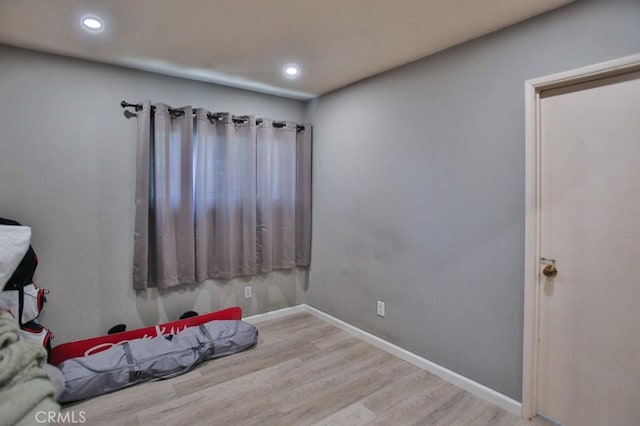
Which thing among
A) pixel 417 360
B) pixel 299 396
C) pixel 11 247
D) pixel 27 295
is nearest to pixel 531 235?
pixel 417 360

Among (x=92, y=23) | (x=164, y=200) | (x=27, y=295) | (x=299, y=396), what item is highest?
(x=92, y=23)

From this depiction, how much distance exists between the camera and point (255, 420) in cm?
196

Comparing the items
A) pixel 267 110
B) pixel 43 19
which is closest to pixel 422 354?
pixel 267 110

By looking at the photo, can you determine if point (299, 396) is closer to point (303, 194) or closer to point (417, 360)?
point (417, 360)

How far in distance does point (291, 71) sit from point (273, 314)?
8.14ft

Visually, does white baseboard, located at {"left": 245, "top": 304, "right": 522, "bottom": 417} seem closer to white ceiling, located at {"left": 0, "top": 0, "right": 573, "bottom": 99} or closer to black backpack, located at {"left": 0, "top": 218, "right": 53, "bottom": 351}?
black backpack, located at {"left": 0, "top": 218, "right": 53, "bottom": 351}

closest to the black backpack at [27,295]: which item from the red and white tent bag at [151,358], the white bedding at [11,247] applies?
the white bedding at [11,247]

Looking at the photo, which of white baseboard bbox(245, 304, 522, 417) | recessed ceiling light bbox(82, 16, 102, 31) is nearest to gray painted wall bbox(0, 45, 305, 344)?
recessed ceiling light bbox(82, 16, 102, 31)

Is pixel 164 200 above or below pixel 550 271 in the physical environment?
above

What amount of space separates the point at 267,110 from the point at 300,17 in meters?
1.63

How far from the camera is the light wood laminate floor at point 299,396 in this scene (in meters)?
1.98

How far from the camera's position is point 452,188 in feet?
7.77

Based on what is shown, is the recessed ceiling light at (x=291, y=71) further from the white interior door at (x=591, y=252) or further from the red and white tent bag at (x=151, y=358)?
the red and white tent bag at (x=151, y=358)

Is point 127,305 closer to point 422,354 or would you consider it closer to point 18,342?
point 18,342
